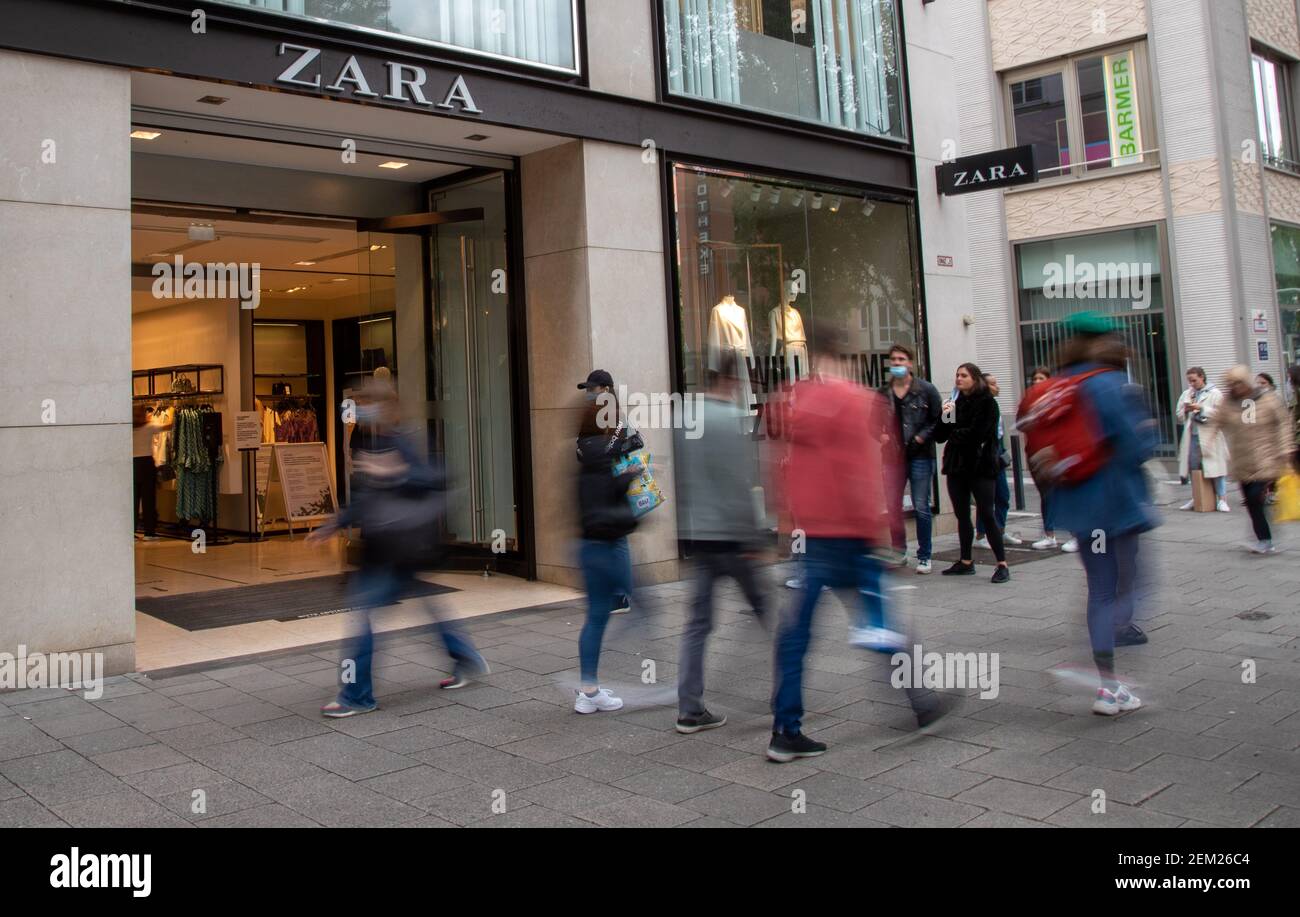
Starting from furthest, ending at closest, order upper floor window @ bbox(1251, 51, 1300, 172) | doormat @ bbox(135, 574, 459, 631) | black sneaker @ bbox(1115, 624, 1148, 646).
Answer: upper floor window @ bbox(1251, 51, 1300, 172) < doormat @ bbox(135, 574, 459, 631) < black sneaker @ bbox(1115, 624, 1148, 646)

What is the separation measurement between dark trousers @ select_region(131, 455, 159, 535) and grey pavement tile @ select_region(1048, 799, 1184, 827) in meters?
15.1

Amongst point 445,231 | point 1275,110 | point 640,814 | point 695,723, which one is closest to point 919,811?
point 640,814

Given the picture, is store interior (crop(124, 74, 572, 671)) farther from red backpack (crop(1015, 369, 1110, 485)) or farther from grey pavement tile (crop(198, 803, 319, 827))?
red backpack (crop(1015, 369, 1110, 485))

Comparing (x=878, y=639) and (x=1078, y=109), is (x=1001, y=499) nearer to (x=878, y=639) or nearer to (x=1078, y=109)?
(x=878, y=639)

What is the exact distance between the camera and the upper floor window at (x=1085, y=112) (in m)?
20.0

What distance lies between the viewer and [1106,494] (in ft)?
17.4

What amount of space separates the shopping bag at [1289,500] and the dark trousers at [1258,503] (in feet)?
3.57

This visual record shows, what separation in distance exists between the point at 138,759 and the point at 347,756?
0.98 metres

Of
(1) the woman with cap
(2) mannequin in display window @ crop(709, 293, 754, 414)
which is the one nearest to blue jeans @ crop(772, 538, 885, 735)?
(2) mannequin in display window @ crop(709, 293, 754, 414)

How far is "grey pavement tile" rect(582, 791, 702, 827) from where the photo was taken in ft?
13.7

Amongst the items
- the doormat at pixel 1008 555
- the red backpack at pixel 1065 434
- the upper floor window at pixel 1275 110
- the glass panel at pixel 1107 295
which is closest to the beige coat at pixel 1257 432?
the doormat at pixel 1008 555
